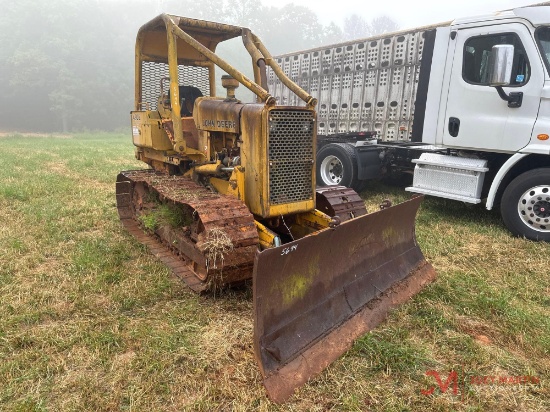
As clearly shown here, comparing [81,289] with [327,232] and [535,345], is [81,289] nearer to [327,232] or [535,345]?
[327,232]

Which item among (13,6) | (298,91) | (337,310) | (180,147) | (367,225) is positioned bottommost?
(337,310)

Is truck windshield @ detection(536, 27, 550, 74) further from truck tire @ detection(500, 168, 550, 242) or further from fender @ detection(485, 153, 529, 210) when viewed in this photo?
truck tire @ detection(500, 168, 550, 242)

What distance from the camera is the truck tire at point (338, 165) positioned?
730cm

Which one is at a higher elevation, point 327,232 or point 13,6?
point 13,6

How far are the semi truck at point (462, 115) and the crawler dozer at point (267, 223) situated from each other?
2.11 m

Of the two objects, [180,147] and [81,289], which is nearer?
[81,289]

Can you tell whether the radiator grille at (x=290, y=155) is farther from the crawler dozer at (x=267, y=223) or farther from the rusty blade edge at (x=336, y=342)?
the rusty blade edge at (x=336, y=342)

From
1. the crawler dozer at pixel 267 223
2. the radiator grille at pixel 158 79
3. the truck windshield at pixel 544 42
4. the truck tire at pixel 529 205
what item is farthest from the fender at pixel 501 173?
the radiator grille at pixel 158 79

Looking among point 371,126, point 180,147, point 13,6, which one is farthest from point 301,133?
point 13,6

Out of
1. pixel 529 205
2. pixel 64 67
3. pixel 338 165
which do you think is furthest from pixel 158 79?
pixel 64 67

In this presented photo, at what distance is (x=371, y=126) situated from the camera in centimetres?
801

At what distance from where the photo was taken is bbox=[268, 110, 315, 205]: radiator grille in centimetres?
360

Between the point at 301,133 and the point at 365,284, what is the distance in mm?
1445

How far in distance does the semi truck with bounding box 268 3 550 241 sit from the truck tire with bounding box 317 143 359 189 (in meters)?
0.02
